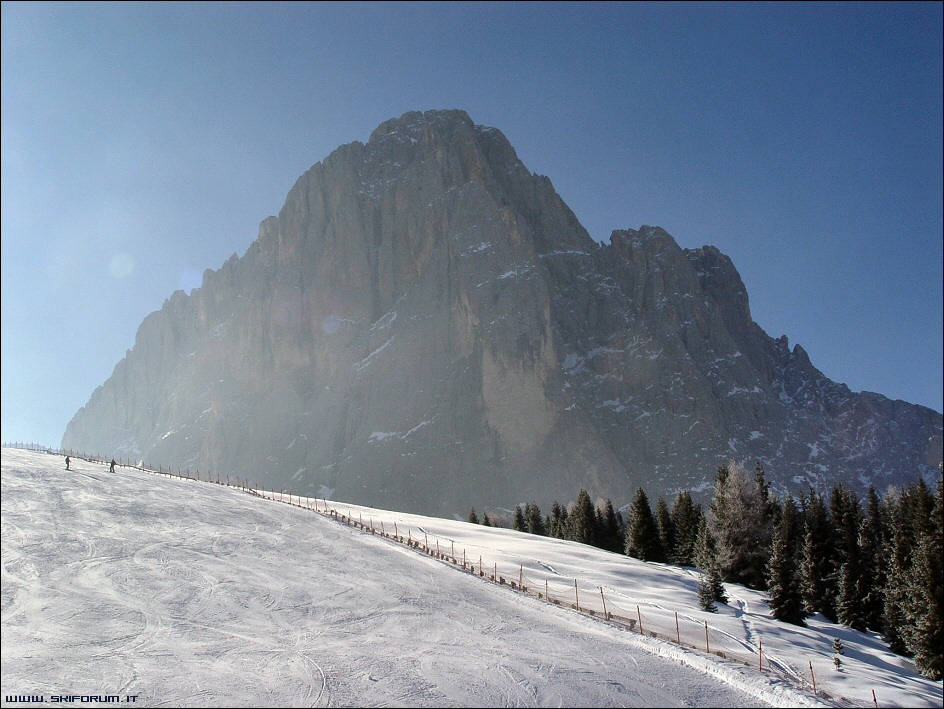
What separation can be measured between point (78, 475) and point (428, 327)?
153939mm

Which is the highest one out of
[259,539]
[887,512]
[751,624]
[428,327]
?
[428,327]

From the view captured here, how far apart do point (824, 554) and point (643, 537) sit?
1346 centimetres

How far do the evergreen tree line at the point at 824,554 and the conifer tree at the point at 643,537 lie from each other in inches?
3.0

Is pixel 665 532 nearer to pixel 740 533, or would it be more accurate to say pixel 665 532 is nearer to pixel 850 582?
pixel 740 533

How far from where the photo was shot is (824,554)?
144ft

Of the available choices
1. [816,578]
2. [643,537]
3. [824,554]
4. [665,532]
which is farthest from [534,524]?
[816,578]

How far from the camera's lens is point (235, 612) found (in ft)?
64.0

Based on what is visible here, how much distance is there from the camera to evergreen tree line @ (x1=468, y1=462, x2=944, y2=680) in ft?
95.1

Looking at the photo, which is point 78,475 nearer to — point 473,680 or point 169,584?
point 169,584

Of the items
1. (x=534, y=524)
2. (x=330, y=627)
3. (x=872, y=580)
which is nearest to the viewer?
(x=330, y=627)

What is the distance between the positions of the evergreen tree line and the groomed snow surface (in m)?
1.87

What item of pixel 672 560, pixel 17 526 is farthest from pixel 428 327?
pixel 17 526

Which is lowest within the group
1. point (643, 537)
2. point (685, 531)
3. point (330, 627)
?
point (330, 627)

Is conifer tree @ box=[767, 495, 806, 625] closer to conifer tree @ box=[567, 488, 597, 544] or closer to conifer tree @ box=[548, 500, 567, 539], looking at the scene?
conifer tree @ box=[567, 488, 597, 544]
